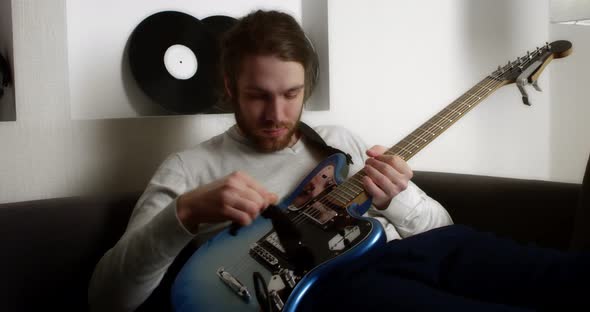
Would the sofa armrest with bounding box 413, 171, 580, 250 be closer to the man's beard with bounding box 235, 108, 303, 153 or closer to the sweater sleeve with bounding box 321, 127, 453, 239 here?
the sweater sleeve with bounding box 321, 127, 453, 239

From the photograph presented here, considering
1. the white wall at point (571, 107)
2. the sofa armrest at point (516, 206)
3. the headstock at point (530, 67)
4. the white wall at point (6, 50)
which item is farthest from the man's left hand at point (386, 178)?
the white wall at point (571, 107)

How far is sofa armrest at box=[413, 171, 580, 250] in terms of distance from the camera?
110 centimetres

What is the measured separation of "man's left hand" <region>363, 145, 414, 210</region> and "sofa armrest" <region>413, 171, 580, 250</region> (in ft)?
1.08

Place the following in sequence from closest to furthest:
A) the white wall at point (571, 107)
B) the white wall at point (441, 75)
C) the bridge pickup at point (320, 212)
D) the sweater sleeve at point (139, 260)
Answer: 1. the sweater sleeve at point (139, 260)
2. the bridge pickup at point (320, 212)
3. the white wall at point (441, 75)
4. the white wall at point (571, 107)

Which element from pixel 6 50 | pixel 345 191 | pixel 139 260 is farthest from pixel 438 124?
pixel 6 50

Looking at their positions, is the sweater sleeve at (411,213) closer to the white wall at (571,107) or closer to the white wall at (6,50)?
the white wall at (6,50)

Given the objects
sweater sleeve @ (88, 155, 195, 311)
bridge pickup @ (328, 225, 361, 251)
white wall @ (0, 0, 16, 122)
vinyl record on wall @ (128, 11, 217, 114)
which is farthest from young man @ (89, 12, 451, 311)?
white wall @ (0, 0, 16, 122)

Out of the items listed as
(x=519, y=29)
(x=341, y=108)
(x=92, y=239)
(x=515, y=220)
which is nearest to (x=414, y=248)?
(x=515, y=220)

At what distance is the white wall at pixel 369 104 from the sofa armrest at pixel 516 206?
50cm

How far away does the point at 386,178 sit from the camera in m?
0.98

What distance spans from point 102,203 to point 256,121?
0.38 metres

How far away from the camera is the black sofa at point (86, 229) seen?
0.99m

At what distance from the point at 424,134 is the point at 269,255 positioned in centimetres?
48

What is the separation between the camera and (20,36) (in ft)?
3.77
